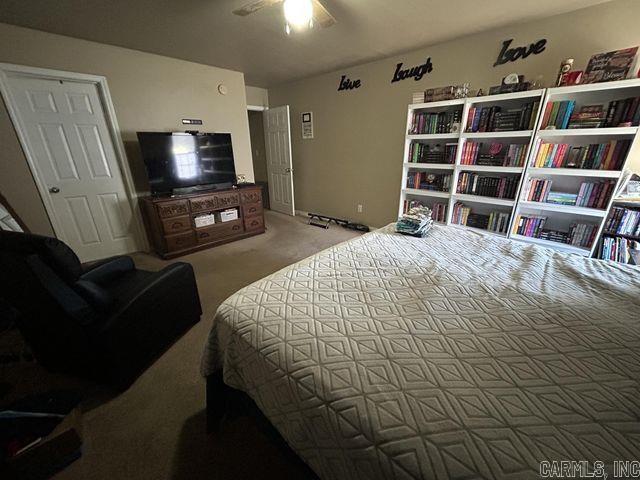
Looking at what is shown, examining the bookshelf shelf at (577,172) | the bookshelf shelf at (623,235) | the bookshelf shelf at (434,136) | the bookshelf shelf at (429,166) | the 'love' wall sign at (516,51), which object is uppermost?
the 'love' wall sign at (516,51)

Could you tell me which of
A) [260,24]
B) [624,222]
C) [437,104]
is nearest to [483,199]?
[624,222]

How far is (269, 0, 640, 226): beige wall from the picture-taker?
2104 mm

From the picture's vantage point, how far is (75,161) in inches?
108

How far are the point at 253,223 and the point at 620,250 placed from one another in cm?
403

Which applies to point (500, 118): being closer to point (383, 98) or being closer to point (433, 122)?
point (433, 122)

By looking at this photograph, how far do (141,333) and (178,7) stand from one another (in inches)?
101

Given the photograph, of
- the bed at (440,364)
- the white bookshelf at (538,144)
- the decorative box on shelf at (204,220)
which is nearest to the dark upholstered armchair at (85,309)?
the bed at (440,364)

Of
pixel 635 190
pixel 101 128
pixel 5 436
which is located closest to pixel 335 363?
pixel 5 436

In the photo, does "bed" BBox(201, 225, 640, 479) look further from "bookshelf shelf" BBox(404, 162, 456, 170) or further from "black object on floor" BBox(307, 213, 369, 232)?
"black object on floor" BBox(307, 213, 369, 232)

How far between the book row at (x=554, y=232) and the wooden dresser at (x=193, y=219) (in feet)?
10.9

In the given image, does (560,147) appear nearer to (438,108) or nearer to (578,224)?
(578,224)

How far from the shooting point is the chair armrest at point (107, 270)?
5.07 feet

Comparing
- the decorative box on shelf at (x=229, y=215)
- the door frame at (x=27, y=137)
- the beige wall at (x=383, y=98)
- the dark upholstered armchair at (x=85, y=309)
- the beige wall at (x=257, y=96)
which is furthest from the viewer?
the beige wall at (x=257, y=96)

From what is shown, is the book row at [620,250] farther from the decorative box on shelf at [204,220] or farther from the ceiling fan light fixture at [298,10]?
the decorative box on shelf at [204,220]
